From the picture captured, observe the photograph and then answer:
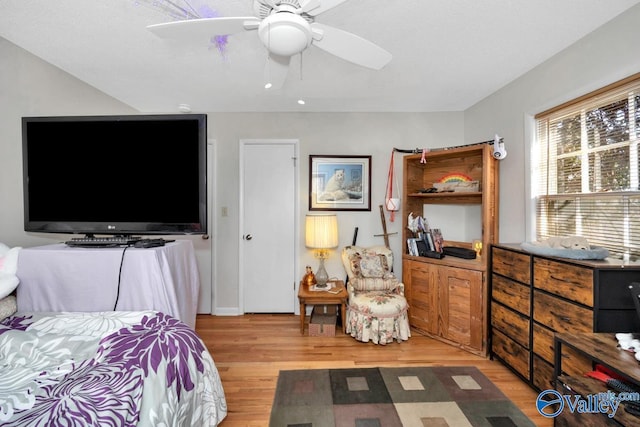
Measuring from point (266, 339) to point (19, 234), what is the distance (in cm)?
203

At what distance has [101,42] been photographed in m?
1.93

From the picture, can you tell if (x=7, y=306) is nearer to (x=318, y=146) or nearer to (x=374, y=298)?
(x=374, y=298)

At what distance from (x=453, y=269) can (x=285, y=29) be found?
7.86 ft

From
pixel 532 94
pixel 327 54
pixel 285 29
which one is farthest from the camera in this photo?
pixel 532 94

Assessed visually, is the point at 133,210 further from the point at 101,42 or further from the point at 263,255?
the point at 263,255

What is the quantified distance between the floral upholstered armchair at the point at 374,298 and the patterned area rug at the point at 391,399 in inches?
16.7

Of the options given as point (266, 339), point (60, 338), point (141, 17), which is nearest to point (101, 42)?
point (141, 17)

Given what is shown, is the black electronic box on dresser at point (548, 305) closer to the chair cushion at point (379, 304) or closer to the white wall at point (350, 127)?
the white wall at point (350, 127)

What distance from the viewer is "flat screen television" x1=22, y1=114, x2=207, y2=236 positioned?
4.95 ft

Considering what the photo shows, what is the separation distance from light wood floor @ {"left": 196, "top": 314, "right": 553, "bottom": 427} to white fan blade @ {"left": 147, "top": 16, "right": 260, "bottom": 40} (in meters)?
2.18

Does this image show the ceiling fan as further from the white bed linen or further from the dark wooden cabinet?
the dark wooden cabinet

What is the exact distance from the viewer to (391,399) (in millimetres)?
1854

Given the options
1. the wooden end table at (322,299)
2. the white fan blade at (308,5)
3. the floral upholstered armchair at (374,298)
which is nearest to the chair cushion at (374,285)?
the floral upholstered armchair at (374,298)

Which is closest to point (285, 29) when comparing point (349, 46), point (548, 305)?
point (349, 46)
